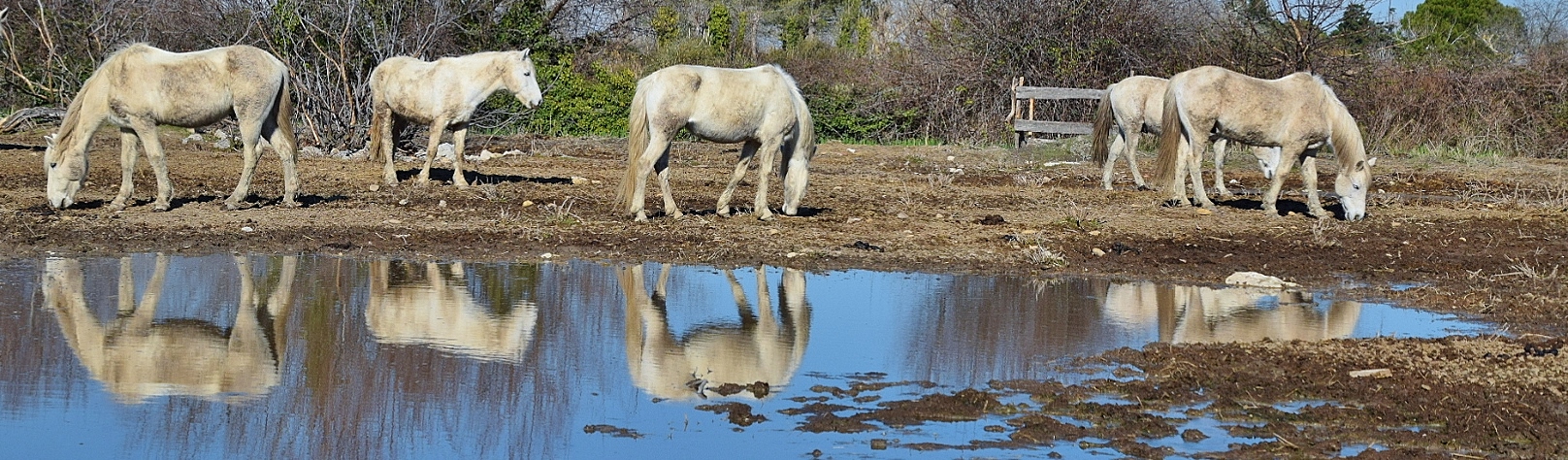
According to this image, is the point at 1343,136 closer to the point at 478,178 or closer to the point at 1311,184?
the point at 1311,184

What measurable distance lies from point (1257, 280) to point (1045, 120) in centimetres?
1787

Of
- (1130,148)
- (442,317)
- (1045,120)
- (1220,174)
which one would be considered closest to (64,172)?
(442,317)

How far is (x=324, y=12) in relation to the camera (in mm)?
22000

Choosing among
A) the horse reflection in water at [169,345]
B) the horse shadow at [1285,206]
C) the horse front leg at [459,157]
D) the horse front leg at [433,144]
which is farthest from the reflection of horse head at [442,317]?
the horse shadow at [1285,206]

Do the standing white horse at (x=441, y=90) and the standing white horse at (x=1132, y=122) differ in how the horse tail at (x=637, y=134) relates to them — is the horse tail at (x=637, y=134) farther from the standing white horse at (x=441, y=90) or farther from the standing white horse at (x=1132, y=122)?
the standing white horse at (x=1132, y=122)

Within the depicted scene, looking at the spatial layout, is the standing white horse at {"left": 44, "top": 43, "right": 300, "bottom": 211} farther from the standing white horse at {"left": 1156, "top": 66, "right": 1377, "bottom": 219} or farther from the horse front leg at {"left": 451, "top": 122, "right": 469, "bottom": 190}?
the standing white horse at {"left": 1156, "top": 66, "right": 1377, "bottom": 219}

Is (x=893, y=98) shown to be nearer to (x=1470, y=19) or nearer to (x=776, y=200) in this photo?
(x=776, y=200)

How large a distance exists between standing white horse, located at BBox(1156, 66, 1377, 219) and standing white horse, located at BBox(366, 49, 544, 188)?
6954mm

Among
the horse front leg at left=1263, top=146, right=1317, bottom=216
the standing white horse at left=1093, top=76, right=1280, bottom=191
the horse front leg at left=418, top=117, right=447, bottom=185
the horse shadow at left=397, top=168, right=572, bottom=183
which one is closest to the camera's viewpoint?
the horse front leg at left=1263, top=146, right=1317, bottom=216

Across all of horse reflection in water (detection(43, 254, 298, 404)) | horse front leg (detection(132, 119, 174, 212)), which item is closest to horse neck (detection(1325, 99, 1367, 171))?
horse reflection in water (detection(43, 254, 298, 404))

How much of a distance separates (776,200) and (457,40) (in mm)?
14018

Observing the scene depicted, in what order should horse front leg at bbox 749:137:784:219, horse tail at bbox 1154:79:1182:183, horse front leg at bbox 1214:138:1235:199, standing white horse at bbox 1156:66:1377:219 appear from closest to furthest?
1. horse front leg at bbox 749:137:784:219
2. standing white horse at bbox 1156:66:1377:219
3. horse tail at bbox 1154:79:1182:183
4. horse front leg at bbox 1214:138:1235:199

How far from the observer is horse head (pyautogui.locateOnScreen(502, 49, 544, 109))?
17094 millimetres

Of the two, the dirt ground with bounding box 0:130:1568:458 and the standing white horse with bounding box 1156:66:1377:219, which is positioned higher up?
the standing white horse with bounding box 1156:66:1377:219
